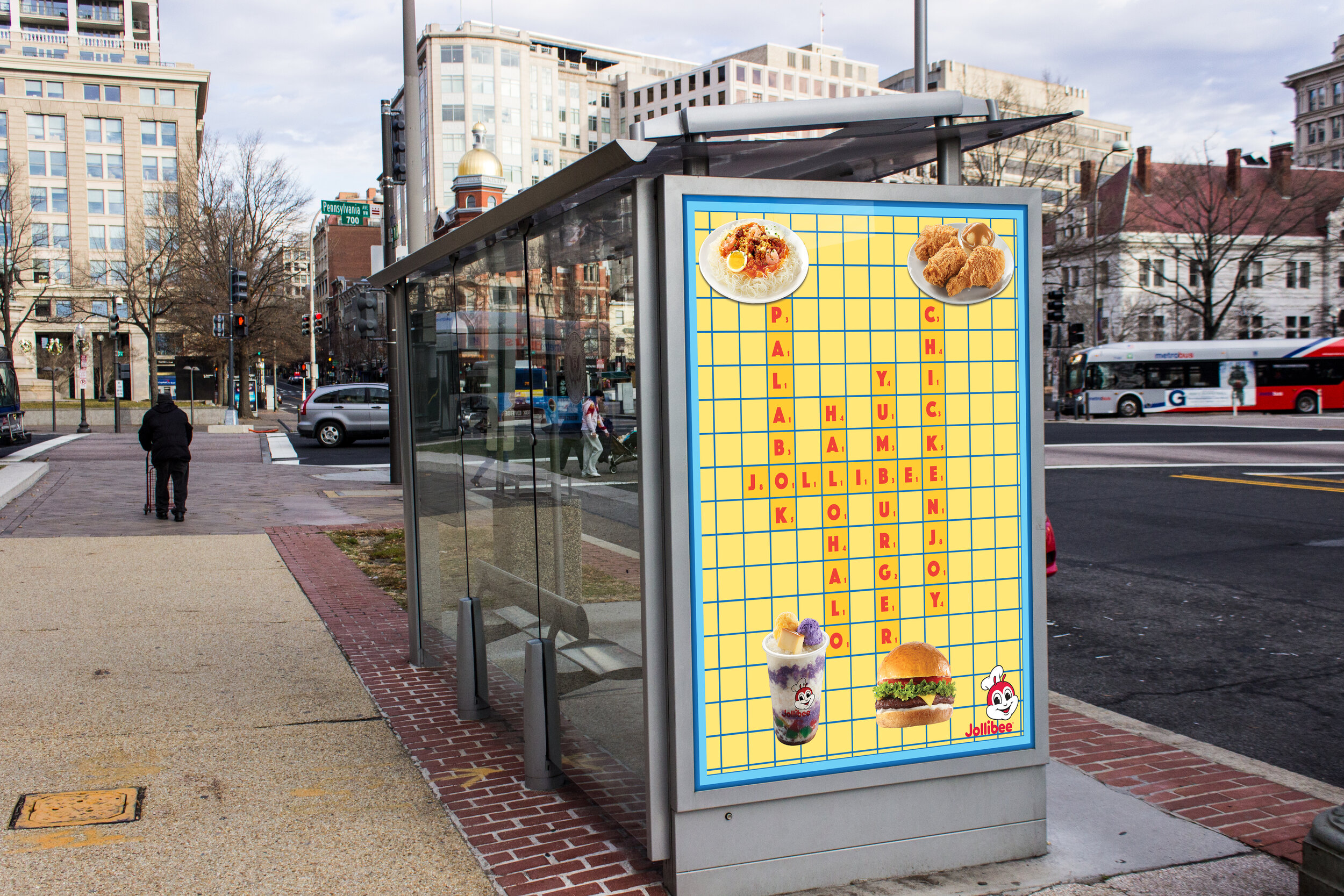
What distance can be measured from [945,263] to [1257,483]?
15.1 m

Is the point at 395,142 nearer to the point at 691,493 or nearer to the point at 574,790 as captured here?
the point at 574,790

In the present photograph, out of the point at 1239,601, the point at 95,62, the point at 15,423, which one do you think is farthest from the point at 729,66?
the point at 1239,601

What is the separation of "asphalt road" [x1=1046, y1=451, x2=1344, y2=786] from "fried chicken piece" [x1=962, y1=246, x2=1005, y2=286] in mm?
2910

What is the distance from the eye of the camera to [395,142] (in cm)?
1698

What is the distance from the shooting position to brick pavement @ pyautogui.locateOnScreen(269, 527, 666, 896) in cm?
372

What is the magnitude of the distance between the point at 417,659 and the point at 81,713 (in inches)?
70.4

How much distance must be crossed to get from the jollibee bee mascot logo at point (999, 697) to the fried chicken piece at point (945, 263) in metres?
1.34

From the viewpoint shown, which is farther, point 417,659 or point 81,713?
point 417,659

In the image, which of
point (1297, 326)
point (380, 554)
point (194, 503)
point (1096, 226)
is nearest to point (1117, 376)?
point (1096, 226)

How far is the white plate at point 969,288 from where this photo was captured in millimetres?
3660

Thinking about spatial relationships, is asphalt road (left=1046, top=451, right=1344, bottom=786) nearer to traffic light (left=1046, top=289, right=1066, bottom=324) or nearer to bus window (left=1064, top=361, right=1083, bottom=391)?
traffic light (left=1046, top=289, right=1066, bottom=324)

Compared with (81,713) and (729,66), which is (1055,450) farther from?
(729,66)

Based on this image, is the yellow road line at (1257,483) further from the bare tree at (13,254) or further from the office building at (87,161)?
the office building at (87,161)

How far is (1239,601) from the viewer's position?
8.51 metres
